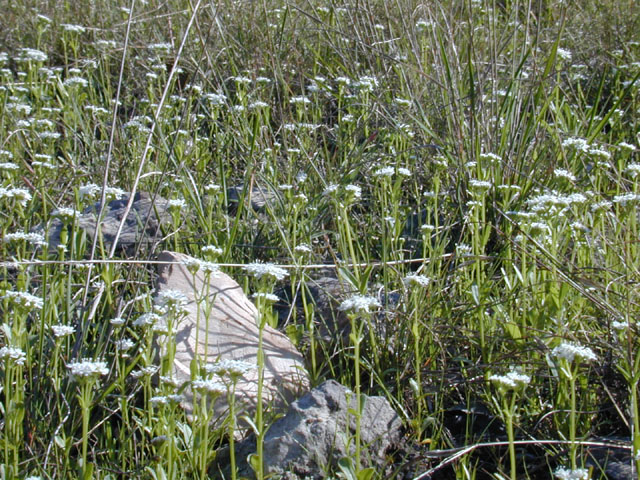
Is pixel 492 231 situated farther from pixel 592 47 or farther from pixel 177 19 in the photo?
pixel 177 19

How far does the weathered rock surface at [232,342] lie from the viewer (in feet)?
6.61

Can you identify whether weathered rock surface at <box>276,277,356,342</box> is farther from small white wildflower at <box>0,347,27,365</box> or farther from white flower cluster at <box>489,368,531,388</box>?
small white wildflower at <box>0,347,27,365</box>

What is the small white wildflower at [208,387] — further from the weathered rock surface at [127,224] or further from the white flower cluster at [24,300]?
the weathered rock surface at [127,224]

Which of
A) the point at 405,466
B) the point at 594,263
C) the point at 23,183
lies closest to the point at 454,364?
the point at 405,466

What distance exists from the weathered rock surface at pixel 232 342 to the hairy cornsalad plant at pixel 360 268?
0.06m

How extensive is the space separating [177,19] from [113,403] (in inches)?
137

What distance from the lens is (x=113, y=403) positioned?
77.0 inches

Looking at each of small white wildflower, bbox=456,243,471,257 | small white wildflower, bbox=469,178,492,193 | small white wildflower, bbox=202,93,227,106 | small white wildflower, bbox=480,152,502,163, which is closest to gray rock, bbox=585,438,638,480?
small white wildflower, bbox=456,243,471,257

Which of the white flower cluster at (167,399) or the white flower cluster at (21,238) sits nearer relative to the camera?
the white flower cluster at (167,399)

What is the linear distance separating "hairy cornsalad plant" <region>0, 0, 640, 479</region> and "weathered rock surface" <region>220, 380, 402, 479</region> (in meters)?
0.03

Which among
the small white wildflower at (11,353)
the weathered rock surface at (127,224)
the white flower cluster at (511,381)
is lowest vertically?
the weathered rock surface at (127,224)

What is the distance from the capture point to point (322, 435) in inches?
67.5

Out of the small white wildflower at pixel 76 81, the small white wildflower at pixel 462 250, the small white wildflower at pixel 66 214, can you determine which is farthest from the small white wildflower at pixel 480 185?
the small white wildflower at pixel 76 81

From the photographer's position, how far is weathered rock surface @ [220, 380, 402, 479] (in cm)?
169
